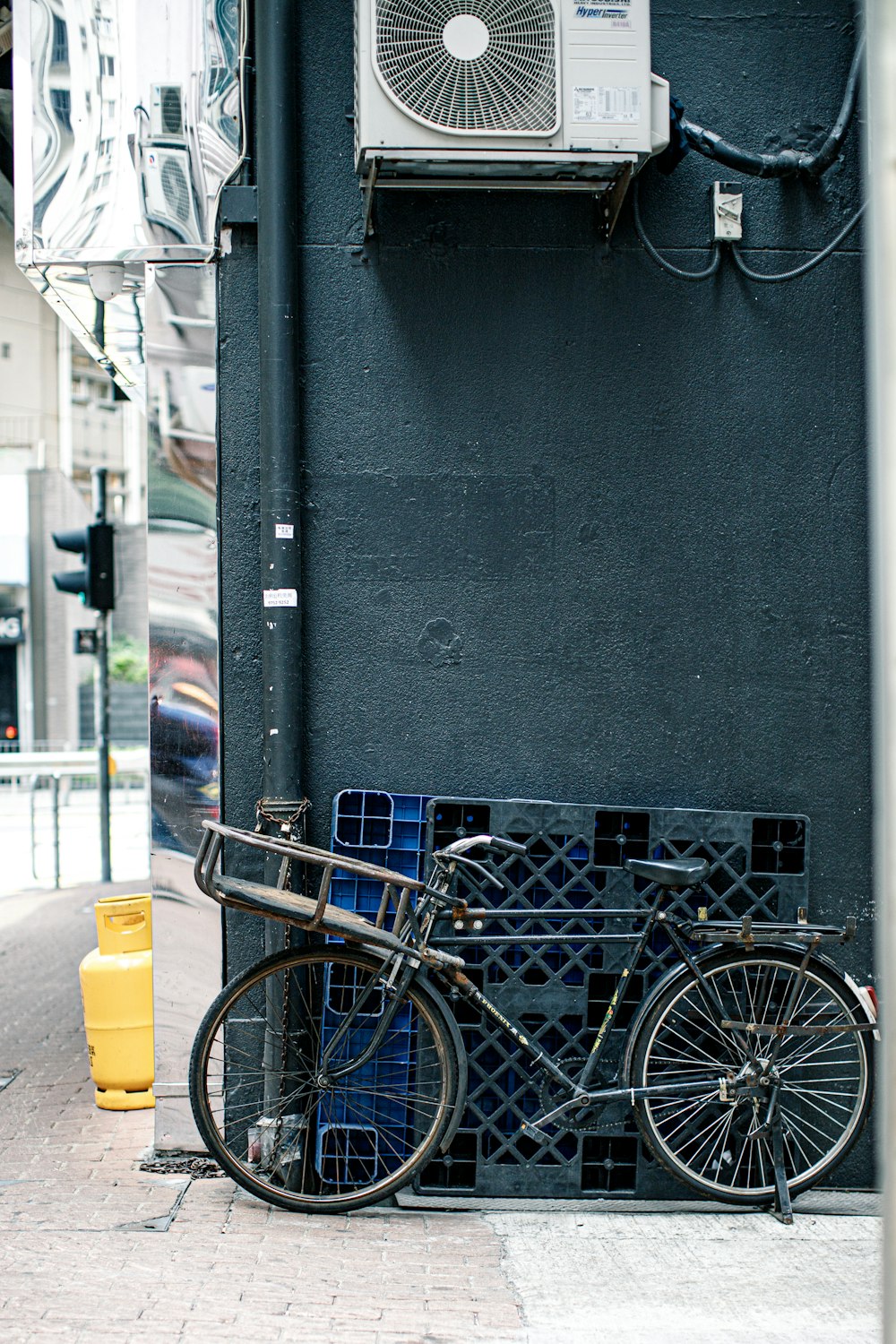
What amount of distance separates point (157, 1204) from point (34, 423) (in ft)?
114

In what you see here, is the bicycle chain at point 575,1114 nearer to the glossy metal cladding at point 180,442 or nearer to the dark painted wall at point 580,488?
the dark painted wall at point 580,488

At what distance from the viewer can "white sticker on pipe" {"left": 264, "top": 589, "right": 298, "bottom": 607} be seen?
4238mm

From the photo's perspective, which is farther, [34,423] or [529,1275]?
[34,423]

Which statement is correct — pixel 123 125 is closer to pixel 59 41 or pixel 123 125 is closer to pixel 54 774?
pixel 59 41

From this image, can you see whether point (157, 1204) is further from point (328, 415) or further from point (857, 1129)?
point (328, 415)

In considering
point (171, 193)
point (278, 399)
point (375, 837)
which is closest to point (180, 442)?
point (278, 399)

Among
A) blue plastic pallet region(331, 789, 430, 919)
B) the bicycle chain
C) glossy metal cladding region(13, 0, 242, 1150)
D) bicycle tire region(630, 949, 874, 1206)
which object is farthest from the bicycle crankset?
glossy metal cladding region(13, 0, 242, 1150)

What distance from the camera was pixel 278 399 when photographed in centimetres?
423

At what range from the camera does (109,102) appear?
4.47m

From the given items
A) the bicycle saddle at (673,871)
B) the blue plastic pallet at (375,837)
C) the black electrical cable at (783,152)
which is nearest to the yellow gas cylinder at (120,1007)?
the blue plastic pallet at (375,837)

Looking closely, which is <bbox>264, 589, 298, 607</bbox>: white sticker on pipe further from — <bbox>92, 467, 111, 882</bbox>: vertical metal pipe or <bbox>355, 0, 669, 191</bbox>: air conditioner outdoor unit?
<bbox>92, 467, 111, 882</bbox>: vertical metal pipe

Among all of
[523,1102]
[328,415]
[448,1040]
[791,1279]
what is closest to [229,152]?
[328,415]

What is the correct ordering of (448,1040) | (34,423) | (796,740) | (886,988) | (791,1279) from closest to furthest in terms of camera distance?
(886,988) < (791,1279) < (448,1040) < (796,740) < (34,423)

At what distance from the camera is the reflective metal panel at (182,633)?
435 centimetres
